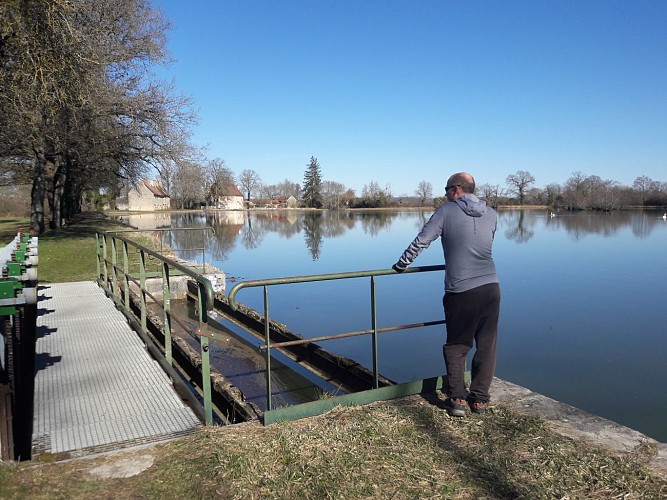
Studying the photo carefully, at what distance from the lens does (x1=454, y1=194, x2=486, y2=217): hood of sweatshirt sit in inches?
139

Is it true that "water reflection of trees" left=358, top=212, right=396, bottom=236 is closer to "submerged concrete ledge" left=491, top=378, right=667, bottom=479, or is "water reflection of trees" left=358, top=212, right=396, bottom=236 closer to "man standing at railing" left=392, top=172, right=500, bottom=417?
"submerged concrete ledge" left=491, top=378, right=667, bottom=479

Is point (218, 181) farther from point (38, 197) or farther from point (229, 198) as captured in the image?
point (38, 197)

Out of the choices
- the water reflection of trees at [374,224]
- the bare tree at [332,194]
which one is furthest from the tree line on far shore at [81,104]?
the bare tree at [332,194]

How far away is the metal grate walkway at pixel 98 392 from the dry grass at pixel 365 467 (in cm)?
35

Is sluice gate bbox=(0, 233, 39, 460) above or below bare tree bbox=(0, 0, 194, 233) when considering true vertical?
below

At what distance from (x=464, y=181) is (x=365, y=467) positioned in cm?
213

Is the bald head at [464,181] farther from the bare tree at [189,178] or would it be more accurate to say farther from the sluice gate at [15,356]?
the bare tree at [189,178]

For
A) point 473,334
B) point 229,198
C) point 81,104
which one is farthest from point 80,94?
point 229,198

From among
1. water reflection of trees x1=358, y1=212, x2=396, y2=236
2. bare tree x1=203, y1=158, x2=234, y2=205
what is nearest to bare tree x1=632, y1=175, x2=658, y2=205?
water reflection of trees x1=358, y1=212, x2=396, y2=236

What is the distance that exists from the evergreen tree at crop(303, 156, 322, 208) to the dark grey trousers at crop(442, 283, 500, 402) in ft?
303

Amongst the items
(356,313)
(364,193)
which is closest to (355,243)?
(356,313)

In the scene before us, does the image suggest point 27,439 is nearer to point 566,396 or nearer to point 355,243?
point 566,396

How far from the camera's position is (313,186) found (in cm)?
9675

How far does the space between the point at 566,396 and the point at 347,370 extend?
3349 millimetres
